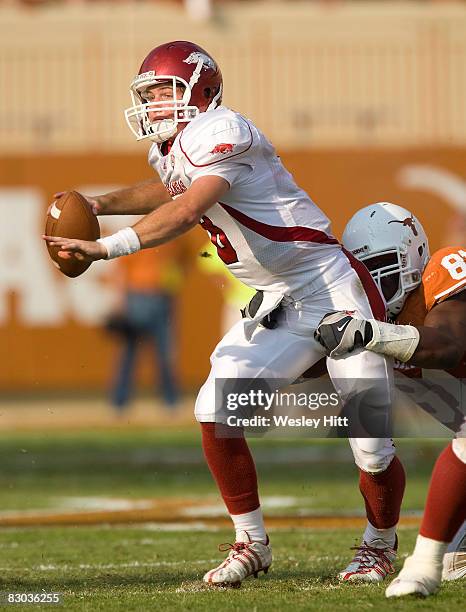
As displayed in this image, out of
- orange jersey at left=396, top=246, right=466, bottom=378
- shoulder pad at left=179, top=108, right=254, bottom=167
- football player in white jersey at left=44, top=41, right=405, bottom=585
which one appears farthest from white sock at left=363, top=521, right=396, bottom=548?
shoulder pad at left=179, top=108, right=254, bottom=167

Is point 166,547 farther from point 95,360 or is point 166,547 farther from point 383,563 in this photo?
point 95,360

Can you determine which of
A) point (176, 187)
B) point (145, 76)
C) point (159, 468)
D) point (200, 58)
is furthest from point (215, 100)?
point (159, 468)

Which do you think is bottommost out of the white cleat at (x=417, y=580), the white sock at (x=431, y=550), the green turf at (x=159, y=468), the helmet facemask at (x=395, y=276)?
the green turf at (x=159, y=468)

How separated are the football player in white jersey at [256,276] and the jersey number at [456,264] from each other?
10.8 inches

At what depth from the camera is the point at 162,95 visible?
4766 millimetres

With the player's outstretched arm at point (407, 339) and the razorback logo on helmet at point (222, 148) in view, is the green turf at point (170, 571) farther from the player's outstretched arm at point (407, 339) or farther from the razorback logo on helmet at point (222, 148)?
the razorback logo on helmet at point (222, 148)

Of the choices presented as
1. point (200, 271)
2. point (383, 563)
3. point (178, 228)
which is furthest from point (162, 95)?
point (200, 271)

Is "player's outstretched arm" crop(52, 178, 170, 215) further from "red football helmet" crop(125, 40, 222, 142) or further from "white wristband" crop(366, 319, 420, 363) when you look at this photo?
"white wristband" crop(366, 319, 420, 363)

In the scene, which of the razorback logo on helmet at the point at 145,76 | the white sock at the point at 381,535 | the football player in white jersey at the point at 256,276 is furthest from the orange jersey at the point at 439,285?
the razorback logo on helmet at the point at 145,76

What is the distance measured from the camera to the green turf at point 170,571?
414 centimetres

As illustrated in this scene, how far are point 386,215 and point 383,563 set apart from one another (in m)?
1.25

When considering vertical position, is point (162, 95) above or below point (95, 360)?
above

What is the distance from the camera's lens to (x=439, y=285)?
181 inches

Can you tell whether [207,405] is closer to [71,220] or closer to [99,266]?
[71,220]
